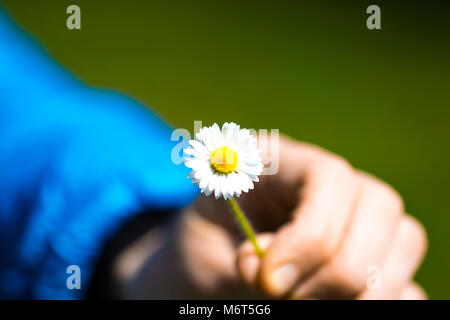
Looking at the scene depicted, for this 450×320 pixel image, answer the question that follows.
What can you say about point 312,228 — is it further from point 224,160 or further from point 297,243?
point 224,160

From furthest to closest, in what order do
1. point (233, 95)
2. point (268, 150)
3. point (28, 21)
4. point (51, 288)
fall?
1. point (28, 21)
2. point (233, 95)
3. point (51, 288)
4. point (268, 150)

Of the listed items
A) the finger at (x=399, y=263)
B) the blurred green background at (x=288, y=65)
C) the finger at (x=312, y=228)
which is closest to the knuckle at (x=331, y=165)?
the finger at (x=312, y=228)

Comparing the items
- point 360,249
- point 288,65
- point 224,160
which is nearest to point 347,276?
point 360,249

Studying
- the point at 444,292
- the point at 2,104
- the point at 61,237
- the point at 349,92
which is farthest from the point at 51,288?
the point at 349,92

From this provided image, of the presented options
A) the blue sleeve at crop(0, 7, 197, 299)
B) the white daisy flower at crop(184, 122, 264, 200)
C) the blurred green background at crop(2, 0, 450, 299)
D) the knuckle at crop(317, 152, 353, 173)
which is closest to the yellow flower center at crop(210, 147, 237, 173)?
the white daisy flower at crop(184, 122, 264, 200)

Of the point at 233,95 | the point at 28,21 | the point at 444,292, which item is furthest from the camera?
the point at 28,21

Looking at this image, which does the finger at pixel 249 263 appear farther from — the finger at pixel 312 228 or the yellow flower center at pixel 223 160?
the yellow flower center at pixel 223 160
